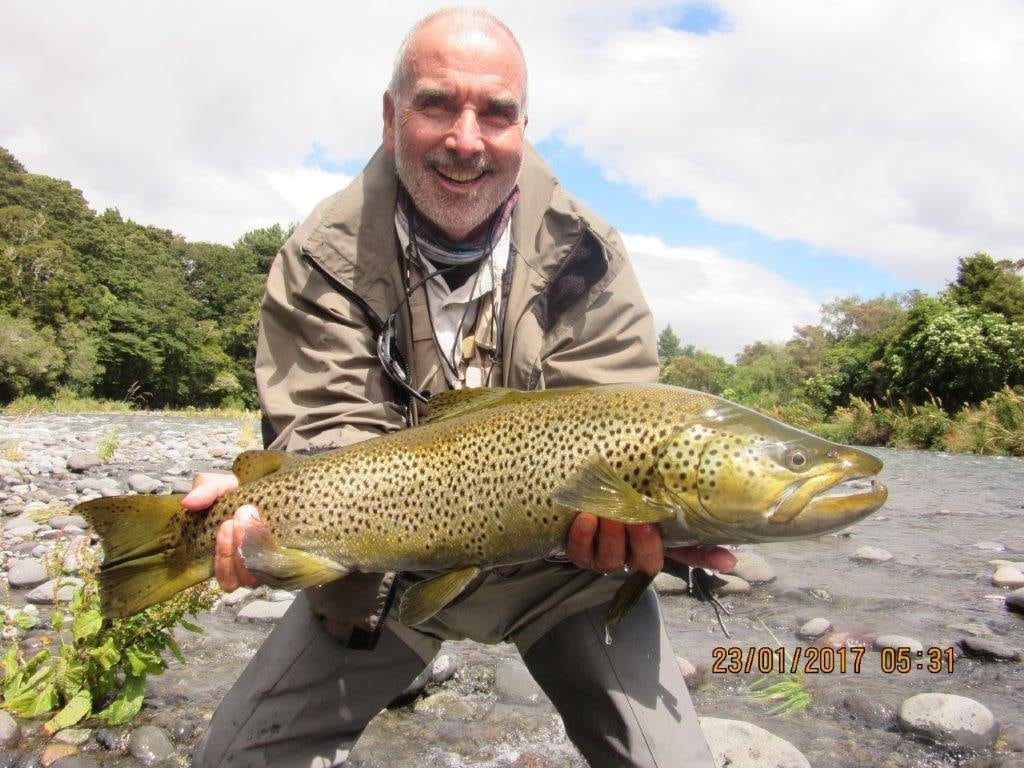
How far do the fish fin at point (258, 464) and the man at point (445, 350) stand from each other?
93 millimetres

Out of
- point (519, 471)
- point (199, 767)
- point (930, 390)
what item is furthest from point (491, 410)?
point (930, 390)

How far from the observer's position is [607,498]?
2281 mm

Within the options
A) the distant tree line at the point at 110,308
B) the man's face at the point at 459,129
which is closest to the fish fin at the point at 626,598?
the man's face at the point at 459,129

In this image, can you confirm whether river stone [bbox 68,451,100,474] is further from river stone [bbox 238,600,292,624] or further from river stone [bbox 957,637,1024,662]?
river stone [bbox 957,637,1024,662]

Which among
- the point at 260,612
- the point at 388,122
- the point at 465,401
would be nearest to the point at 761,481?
the point at 465,401

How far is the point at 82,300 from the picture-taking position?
43.0m

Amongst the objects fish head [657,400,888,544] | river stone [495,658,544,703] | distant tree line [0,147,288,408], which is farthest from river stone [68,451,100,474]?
distant tree line [0,147,288,408]

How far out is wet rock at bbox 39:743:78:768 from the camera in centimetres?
334

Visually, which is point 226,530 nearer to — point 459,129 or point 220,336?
point 459,129

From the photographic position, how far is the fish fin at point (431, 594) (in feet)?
7.97

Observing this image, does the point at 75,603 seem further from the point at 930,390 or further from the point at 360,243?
the point at 930,390

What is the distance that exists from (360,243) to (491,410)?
895mm

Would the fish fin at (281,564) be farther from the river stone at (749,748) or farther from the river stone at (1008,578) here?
the river stone at (1008,578)
